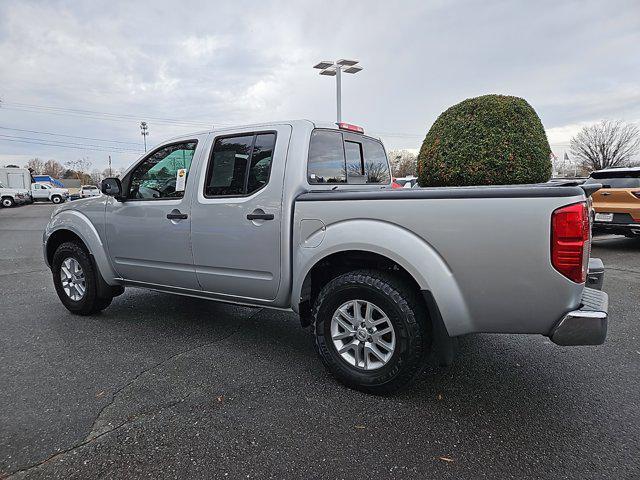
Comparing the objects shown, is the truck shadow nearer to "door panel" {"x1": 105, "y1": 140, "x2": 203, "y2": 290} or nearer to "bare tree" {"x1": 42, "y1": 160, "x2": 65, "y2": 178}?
"door panel" {"x1": 105, "y1": 140, "x2": 203, "y2": 290}

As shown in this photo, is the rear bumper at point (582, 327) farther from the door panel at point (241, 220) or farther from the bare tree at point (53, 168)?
the bare tree at point (53, 168)

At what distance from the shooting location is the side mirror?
4.07m

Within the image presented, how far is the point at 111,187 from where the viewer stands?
4.07 m

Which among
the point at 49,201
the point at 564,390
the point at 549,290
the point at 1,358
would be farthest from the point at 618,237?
the point at 49,201

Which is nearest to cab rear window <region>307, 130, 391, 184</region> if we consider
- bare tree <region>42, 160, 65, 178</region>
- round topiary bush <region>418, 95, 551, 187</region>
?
round topiary bush <region>418, 95, 551, 187</region>

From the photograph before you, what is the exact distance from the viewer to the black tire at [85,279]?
4.52 m

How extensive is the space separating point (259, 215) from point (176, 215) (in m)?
0.92

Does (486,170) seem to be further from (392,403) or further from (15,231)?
(15,231)

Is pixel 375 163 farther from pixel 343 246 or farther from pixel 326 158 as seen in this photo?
pixel 343 246

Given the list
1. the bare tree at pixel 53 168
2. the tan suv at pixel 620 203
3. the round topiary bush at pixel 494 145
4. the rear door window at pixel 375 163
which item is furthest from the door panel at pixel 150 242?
the bare tree at pixel 53 168

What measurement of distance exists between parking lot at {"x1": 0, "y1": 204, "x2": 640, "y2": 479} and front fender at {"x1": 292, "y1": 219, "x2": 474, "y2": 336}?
0.66 m

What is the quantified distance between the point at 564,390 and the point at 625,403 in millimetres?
347

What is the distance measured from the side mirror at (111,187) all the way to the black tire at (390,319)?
237 cm

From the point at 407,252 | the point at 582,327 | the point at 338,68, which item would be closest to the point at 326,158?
the point at 407,252
